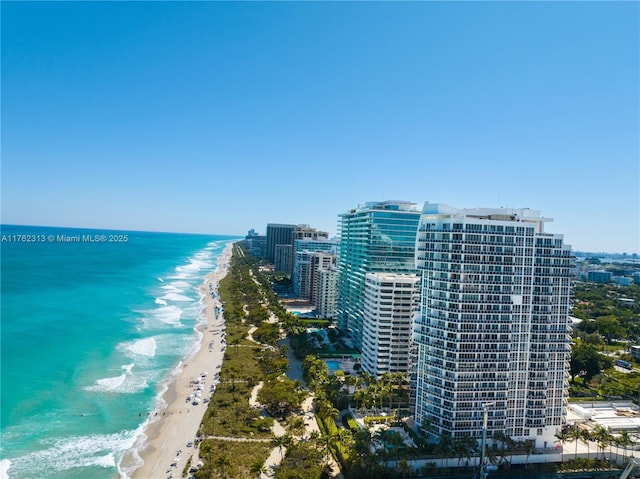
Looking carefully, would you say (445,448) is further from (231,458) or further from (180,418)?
(180,418)

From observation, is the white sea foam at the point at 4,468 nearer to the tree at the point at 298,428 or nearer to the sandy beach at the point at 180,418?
the sandy beach at the point at 180,418

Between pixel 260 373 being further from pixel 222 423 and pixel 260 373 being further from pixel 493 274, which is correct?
pixel 493 274

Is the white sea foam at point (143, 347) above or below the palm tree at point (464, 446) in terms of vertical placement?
below

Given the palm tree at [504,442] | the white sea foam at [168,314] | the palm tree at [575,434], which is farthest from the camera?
the white sea foam at [168,314]

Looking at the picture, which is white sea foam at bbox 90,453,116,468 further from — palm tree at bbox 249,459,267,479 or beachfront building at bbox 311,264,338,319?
beachfront building at bbox 311,264,338,319

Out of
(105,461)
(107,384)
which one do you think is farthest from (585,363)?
(107,384)

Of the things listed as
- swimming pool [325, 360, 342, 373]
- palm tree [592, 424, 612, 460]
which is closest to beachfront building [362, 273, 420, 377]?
swimming pool [325, 360, 342, 373]

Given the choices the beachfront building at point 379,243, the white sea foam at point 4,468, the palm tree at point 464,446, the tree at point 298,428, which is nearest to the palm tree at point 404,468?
the palm tree at point 464,446
